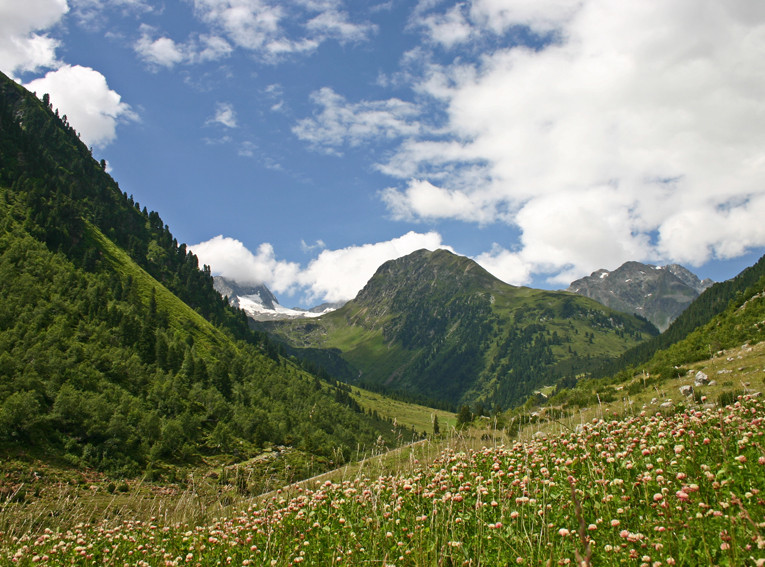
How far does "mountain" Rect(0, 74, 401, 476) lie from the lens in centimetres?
6725

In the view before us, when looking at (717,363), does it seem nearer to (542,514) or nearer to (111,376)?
(542,514)

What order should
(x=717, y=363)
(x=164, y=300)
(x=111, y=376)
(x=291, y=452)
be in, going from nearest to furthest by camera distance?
1. (x=717, y=363)
2. (x=291, y=452)
3. (x=111, y=376)
4. (x=164, y=300)

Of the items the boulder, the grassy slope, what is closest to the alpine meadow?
the boulder

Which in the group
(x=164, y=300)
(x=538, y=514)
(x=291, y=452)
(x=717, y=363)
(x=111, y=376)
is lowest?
(x=291, y=452)

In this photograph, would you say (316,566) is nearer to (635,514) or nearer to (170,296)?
(635,514)

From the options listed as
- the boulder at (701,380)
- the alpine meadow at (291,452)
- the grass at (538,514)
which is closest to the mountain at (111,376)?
the alpine meadow at (291,452)

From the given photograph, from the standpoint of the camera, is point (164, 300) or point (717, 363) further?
point (164, 300)

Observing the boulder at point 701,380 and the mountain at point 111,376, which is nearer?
the boulder at point 701,380

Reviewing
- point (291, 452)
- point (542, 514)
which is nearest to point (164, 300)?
point (291, 452)

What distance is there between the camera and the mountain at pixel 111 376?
67.2 meters

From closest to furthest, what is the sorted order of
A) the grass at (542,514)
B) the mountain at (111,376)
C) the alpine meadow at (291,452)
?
the grass at (542,514) → the alpine meadow at (291,452) → the mountain at (111,376)

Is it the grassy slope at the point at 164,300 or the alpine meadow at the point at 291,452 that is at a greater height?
the grassy slope at the point at 164,300

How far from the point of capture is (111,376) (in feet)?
299

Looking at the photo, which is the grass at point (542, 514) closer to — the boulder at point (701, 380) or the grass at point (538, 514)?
the grass at point (538, 514)
